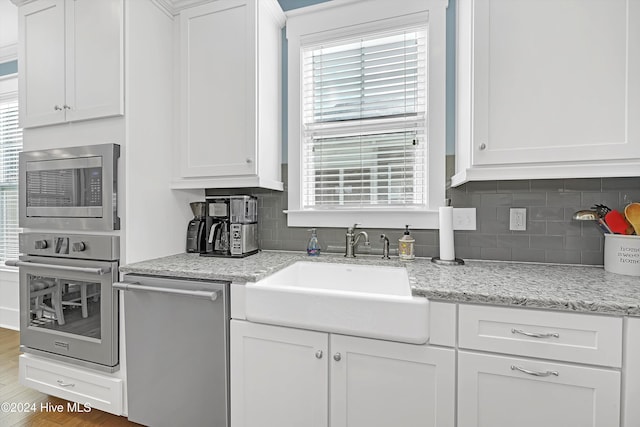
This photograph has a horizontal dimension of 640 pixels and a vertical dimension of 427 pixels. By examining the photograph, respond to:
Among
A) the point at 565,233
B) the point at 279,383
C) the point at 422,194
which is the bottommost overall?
the point at 279,383

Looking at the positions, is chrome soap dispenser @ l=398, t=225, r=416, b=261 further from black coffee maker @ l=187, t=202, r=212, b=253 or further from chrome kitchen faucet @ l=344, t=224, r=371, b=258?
black coffee maker @ l=187, t=202, r=212, b=253

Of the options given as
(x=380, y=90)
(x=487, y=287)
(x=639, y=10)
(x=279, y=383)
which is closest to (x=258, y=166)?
(x=380, y=90)

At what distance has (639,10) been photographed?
45.6 inches

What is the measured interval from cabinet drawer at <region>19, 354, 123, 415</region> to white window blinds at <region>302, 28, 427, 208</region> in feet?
4.99

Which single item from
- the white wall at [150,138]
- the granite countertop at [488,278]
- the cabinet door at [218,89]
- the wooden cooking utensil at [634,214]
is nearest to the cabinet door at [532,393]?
the granite countertop at [488,278]

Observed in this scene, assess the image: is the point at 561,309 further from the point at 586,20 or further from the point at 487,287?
the point at 586,20

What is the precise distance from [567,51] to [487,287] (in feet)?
3.49

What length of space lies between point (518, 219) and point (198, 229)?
1.94 m

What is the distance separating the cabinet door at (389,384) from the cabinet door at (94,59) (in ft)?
5.63

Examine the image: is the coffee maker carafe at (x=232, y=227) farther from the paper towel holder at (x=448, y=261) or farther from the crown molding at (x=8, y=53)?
the crown molding at (x=8, y=53)

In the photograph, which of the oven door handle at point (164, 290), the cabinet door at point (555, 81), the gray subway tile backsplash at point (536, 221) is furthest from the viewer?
the gray subway tile backsplash at point (536, 221)

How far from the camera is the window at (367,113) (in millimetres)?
1743

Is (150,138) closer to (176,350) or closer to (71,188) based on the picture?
(71,188)

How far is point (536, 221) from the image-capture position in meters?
1.59
